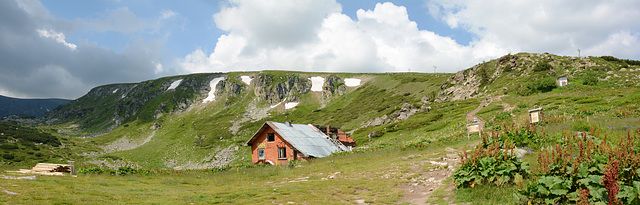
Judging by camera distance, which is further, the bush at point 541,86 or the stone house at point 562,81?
the stone house at point 562,81

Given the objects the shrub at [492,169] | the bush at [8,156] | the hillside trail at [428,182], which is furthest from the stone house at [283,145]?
the bush at [8,156]

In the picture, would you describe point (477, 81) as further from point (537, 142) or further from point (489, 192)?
point (489, 192)

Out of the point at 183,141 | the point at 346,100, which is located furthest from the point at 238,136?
the point at 346,100

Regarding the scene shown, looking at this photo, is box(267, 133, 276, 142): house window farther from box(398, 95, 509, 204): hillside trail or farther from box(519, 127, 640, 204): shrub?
box(519, 127, 640, 204): shrub

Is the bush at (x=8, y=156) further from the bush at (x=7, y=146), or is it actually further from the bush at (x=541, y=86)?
the bush at (x=541, y=86)

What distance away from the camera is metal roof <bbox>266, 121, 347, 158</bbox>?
156 ft

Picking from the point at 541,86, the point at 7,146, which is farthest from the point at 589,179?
the point at 7,146

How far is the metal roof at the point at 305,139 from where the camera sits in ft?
156

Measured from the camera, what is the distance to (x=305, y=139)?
52094 millimetres

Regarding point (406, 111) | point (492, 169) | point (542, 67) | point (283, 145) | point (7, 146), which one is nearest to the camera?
point (492, 169)

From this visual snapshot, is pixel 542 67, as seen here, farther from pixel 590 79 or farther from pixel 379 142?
pixel 379 142

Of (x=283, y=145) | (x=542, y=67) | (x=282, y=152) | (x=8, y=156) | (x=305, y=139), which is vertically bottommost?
(x=8, y=156)

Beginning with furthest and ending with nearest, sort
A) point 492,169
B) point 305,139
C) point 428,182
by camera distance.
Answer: point 305,139
point 428,182
point 492,169

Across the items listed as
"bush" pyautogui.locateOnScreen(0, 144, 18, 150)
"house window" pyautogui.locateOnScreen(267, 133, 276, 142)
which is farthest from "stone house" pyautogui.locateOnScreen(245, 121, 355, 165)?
"bush" pyautogui.locateOnScreen(0, 144, 18, 150)
